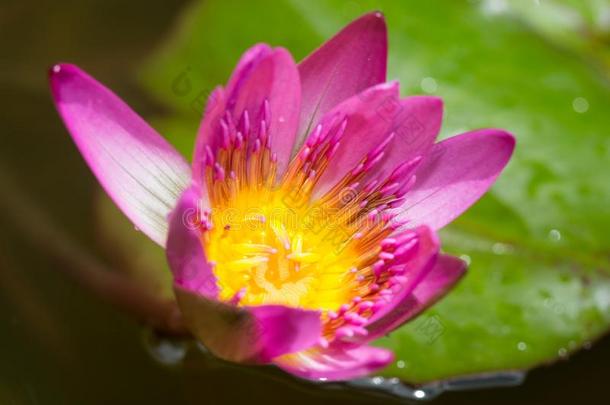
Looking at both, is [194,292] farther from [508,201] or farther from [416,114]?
[508,201]

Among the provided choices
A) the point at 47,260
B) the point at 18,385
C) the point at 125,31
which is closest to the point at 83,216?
the point at 47,260

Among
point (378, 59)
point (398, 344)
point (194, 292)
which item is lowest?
point (398, 344)

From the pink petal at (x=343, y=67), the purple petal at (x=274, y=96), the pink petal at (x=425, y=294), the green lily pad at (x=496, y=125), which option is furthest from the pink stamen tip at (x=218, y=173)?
the green lily pad at (x=496, y=125)

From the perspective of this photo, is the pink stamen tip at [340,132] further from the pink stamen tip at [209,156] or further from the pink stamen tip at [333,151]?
the pink stamen tip at [209,156]

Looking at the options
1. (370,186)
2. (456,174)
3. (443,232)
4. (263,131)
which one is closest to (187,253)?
(263,131)

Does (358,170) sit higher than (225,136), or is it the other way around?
(225,136)

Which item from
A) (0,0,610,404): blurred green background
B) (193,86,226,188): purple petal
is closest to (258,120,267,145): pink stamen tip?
(193,86,226,188): purple petal

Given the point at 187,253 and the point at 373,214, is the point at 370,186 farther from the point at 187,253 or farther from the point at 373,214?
the point at 187,253
